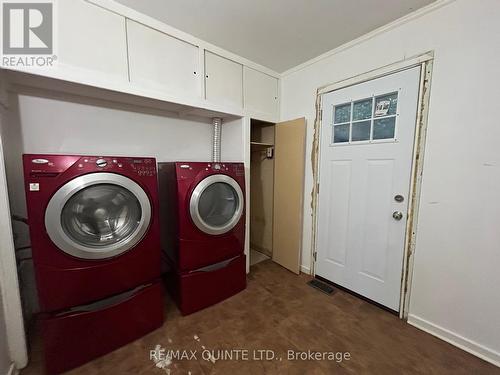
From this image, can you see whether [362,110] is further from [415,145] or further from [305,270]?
[305,270]

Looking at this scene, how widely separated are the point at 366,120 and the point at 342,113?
25cm

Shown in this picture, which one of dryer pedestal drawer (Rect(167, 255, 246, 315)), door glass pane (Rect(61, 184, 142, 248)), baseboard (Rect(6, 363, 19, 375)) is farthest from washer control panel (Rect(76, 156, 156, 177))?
baseboard (Rect(6, 363, 19, 375))

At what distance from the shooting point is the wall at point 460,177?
1251 mm

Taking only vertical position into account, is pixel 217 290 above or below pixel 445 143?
below

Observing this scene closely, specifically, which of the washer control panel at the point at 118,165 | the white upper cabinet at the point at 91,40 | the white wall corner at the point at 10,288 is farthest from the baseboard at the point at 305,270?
the white upper cabinet at the point at 91,40

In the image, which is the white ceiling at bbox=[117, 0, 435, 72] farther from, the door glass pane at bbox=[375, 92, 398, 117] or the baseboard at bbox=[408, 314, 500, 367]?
the baseboard at bbox=[408, 314, 500, 367]

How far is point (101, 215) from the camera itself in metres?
1.34

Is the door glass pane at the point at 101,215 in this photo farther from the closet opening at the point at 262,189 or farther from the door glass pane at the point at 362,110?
the door glass pane at the point at 362,110

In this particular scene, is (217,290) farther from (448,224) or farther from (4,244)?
(448,224)

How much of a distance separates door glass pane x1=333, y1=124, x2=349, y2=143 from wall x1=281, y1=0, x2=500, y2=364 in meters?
0.58

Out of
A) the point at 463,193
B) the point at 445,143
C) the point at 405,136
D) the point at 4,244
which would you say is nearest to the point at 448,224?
the point at 463,193

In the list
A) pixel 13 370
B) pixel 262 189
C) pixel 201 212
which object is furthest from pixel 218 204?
pixel 13 370

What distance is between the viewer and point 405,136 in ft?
5.18

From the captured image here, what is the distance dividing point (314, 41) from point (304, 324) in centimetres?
239
